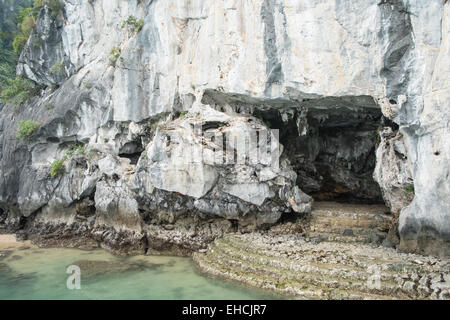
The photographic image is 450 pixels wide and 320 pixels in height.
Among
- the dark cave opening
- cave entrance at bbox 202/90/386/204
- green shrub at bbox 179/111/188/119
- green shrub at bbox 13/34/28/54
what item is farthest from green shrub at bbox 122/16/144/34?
green shrub at bbox 13/34/28/54

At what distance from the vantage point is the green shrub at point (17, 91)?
19047mm

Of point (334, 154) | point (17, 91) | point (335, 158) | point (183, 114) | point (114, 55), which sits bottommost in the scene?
point (335, 158)

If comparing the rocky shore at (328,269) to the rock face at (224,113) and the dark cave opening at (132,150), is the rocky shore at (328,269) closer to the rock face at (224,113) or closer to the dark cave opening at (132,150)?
the rock face at (224,113)

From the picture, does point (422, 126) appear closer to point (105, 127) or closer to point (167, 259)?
point (167, 259)

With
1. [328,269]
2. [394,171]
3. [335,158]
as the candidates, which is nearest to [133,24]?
[335,158]

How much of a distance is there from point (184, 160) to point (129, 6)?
7.56 meters

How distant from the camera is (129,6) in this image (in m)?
15.2

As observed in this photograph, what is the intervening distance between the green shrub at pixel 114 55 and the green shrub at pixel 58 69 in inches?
150

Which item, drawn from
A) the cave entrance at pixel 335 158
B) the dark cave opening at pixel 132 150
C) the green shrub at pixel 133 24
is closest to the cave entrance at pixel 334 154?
the cave entrance at pixel 335 158

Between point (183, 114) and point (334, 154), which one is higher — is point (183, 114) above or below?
above

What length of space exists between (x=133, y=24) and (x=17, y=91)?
30.2 ft

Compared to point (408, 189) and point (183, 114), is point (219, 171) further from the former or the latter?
point (408, 189)

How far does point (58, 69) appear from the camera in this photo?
17.6 meters

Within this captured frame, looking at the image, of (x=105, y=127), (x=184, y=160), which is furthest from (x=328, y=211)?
(x=105, y=127)
